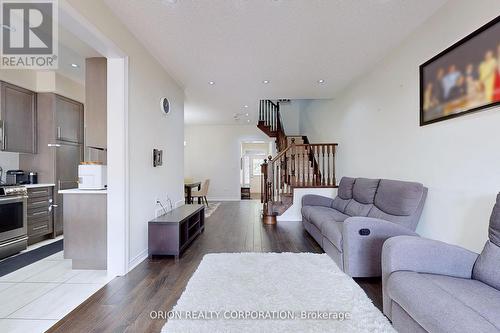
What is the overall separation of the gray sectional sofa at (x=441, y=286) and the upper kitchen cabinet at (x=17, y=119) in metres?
5.17

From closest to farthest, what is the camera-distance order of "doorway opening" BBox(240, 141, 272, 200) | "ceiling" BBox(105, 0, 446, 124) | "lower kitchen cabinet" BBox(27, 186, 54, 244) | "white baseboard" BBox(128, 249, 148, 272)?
"ceiling" BBox(105, 0, 446, 124)
"white baseboard" BBox(128, 249, 148, 272)
"lower kitchen cabinet" BBox(27, 186, 54, 244)
"doorway opening" BBox(240, 141, 272, 200)

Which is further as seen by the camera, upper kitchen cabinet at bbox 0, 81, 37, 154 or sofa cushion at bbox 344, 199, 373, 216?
upper kitchen cabinet at bbox 0, 81, 37, 154

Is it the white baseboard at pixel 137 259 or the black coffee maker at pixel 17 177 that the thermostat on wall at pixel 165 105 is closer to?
the white baseboard at pixel 137 259

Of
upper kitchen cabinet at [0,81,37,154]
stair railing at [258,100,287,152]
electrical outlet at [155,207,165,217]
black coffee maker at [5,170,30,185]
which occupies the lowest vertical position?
electrical outlet at [155,207,165,217]

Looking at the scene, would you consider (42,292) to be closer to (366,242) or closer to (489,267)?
(366,242)

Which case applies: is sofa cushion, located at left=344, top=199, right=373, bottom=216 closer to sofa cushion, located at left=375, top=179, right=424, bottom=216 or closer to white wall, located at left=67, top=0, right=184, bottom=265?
sofa cushion, located at left=375, top=179, right=424, bottom=216

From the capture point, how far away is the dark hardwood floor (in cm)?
187

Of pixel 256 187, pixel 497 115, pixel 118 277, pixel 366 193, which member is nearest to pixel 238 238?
pixel 118 277

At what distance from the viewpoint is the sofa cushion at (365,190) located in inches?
136

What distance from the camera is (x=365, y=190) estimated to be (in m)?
3.60

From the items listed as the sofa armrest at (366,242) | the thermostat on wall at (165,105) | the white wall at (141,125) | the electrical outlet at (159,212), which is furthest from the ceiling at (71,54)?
the sofa armrest at (366,242)

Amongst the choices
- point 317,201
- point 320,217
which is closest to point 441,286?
point 320,217

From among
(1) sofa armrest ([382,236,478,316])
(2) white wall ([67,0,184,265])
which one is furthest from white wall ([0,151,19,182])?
(1) sofa armrest ([382,236,478,316])

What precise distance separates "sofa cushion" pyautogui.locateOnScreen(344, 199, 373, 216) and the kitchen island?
3407 mm
